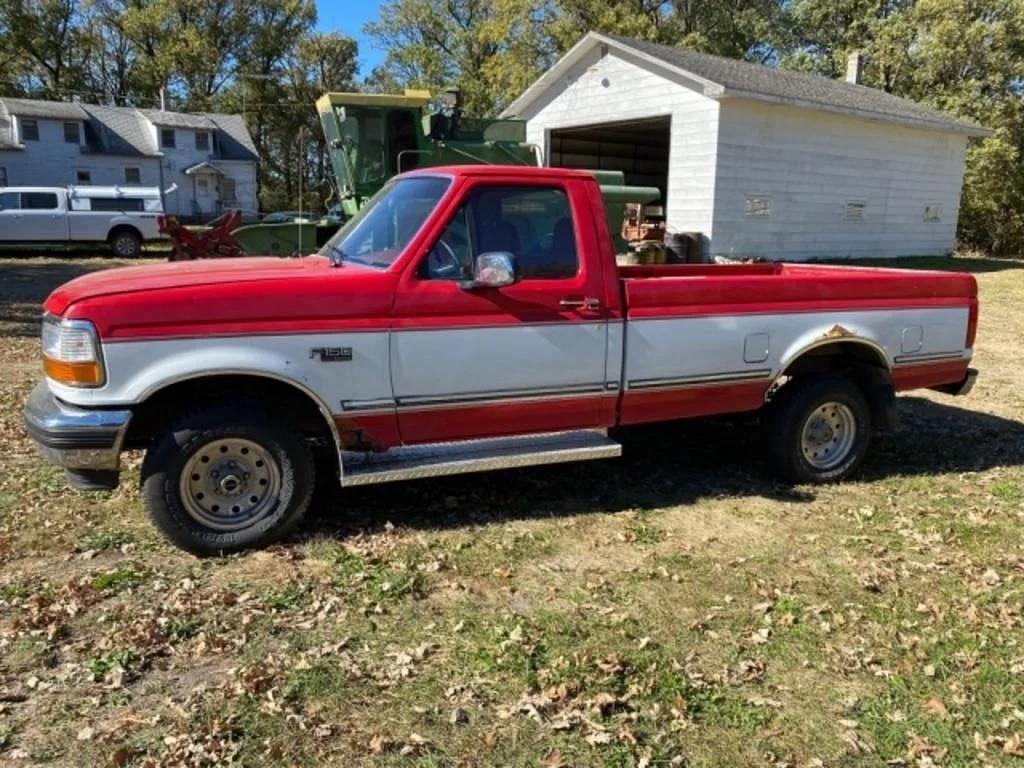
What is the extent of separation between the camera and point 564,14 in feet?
124

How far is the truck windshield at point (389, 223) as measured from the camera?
15.9 feet

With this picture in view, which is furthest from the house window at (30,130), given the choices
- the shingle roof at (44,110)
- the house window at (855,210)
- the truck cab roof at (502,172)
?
the truck cab roof at (502,172)

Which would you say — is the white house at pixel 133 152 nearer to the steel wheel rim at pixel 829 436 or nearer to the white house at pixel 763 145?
the white house at pixel 763 145

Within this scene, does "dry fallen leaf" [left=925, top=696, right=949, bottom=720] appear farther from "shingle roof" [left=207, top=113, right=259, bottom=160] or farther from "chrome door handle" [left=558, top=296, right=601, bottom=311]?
"shingle roof" [left=207, top=113, right=259, bottom=160]

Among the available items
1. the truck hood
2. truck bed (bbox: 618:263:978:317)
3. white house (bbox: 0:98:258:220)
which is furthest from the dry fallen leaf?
white house (bbox: 0:98:258:220)

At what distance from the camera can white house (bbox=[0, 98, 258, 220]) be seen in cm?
4172

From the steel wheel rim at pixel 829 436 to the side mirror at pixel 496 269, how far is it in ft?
8.59

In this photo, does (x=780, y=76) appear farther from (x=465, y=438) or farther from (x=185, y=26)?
(x=185, y=26)

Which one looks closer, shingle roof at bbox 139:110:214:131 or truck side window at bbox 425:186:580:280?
truck side window at bbox 425:186:580:280

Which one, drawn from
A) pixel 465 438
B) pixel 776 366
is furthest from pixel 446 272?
pixel 776 366

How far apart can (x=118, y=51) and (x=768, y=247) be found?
5198 centimetres

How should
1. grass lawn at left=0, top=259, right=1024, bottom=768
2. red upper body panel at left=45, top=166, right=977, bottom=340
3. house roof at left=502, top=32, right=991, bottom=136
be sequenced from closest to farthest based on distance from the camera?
grass lawn at left=0, top=259, right=1024, bottom=768 → red upper body panel at left=45, top=166, right=977, bottom=340 → house roof at left=502, top=32, right=991, bottom=136

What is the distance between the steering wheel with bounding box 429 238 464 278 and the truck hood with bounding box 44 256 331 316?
0.65 meters

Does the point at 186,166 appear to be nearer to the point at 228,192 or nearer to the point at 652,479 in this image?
the point at 228,192
